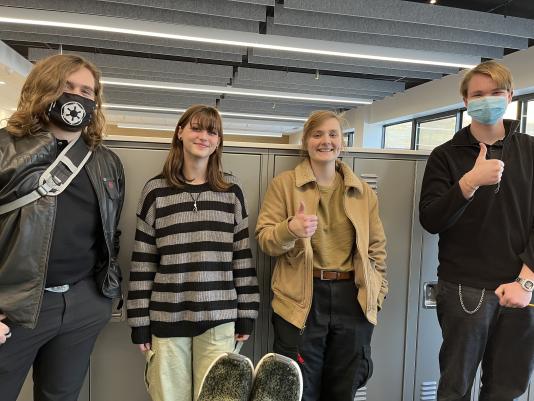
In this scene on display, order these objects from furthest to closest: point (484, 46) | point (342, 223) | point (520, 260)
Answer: point (484, 46)
point (342, 223)
point (520, 260)

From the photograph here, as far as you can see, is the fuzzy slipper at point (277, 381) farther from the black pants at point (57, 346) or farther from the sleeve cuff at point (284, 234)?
the black pants at point (57, 346)

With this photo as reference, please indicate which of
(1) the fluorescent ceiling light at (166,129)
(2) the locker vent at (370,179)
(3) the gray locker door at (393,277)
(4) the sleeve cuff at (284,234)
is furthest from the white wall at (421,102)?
(4) the sleeve cuff at (284,234)

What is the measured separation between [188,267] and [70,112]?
2.15 feet

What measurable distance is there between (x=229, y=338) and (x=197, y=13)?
13.0 ft

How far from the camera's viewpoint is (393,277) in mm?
2113

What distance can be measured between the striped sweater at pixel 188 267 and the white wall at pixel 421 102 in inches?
183

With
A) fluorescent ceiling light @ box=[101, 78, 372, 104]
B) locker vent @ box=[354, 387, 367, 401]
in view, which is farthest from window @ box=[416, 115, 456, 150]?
locker vent @ box=[354, 387, 367, 401]

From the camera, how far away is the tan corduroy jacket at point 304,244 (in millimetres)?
1528

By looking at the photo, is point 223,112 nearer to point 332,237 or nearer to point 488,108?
point 332,237

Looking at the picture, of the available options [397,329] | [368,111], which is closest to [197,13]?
[397,329]

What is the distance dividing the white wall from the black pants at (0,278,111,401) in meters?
5.11

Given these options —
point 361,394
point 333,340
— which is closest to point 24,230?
point 333,340

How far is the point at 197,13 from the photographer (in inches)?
175

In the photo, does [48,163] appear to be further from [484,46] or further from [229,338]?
[484,46]
